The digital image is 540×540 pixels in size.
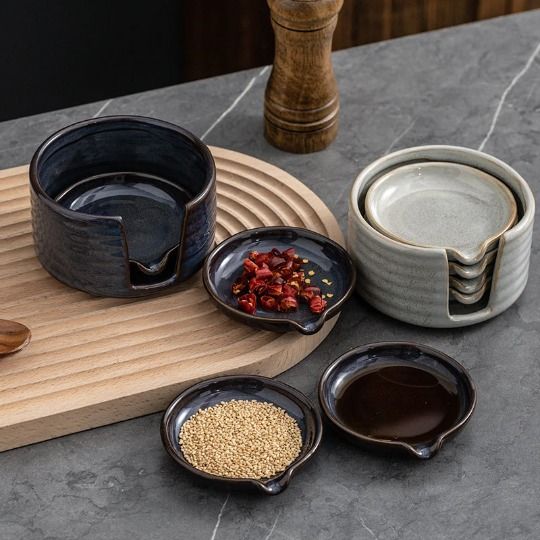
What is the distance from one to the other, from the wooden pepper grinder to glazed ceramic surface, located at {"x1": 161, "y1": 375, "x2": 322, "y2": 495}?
19.7 inches

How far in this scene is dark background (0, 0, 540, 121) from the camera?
2.41m

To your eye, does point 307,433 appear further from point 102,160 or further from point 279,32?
point 279,32

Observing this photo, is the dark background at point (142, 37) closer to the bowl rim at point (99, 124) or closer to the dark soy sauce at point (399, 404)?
the bowl rim at point (99, 124)

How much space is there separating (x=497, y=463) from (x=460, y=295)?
8.6 inches

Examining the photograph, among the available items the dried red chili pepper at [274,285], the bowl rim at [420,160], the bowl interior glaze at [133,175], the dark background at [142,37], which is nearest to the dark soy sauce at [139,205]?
Answer: the bowl interior glaze at [133,175]

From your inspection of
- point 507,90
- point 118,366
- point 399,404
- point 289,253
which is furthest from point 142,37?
point 399,404

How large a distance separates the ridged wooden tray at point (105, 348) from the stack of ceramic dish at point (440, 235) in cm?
9

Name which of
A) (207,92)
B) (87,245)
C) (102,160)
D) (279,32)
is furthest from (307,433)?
(207,92)

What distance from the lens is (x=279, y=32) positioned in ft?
5.34

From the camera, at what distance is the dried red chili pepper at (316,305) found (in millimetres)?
1398

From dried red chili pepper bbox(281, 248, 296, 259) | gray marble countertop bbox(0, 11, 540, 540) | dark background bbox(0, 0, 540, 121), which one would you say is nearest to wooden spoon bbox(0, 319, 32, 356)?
gray marble countertop bbox(0, 11, 540, 540)

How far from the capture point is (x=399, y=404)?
1.34 m

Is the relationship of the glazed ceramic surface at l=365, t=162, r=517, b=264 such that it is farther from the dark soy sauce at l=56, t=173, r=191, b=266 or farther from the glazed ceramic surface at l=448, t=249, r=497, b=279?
the dark soy sauce at l=56, t=173, r=191, b=266

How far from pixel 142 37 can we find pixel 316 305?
1.31 meters
